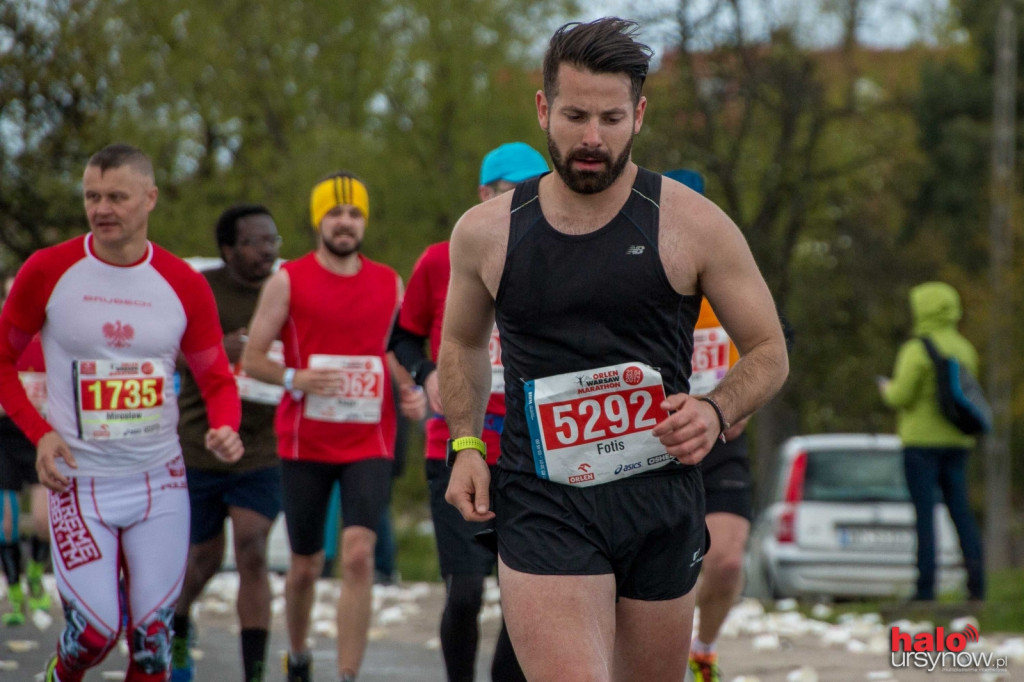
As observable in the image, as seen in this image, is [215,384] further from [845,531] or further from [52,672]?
[845,531]

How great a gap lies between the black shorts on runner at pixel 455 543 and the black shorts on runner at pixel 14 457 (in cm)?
481

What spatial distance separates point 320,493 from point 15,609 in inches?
146

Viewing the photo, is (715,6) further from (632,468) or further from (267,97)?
(632,468)

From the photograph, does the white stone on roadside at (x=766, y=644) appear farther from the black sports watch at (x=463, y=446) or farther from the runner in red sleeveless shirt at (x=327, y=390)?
the black sports watch at (x=463, y=446)

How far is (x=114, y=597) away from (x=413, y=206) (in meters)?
19.7

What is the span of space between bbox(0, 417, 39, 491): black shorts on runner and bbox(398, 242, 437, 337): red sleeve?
452 centimetres

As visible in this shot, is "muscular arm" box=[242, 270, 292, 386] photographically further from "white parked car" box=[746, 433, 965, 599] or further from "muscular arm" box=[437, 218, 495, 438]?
"white parked car" box=[746, 433, 965, 599]

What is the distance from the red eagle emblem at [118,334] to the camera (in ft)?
18.4

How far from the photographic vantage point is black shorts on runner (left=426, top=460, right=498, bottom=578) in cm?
607

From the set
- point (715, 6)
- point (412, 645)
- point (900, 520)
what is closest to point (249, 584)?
point (412, 645)

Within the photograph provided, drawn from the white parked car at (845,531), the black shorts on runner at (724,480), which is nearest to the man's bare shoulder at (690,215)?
the black shorts on runner at (724,480)

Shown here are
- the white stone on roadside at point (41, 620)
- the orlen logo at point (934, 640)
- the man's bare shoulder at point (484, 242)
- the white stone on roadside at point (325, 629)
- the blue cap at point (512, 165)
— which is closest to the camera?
the man's bare shoulder at point (484, 242)

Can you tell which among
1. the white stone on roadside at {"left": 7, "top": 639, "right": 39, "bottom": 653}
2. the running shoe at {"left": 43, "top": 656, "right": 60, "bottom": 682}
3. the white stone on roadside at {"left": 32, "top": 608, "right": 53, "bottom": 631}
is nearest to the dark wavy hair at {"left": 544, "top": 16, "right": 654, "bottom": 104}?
the running shoe at {"left": 43, "top": 656, "right": 60, "bottom": 682}

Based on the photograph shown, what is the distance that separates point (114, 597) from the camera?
5363 millimetres
